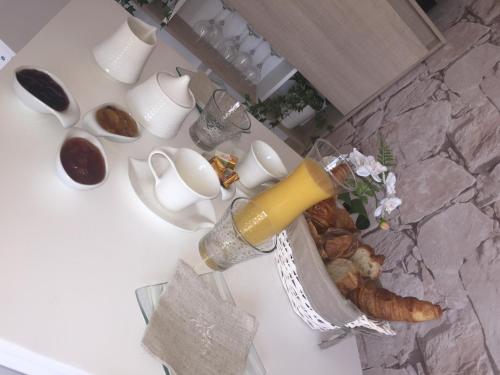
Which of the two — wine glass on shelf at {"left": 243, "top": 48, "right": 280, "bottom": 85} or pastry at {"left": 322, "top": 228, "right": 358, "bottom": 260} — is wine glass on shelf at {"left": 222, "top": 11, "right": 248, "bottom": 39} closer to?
wine glass on shelf at {"left": 243, "top": 48, "right": 280, "bottom": 85}

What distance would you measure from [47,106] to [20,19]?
37.8 inches

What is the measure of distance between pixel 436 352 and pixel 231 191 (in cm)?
107

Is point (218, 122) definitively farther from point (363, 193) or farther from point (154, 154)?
point (363, 193)

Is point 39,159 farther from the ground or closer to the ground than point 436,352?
farther from the ground

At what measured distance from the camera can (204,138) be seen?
1.08 metres

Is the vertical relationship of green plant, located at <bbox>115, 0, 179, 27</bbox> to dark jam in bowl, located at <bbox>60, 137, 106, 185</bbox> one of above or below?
above

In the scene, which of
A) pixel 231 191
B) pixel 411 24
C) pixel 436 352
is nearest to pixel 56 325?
pixel 231 191

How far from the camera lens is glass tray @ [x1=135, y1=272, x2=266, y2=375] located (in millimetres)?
692

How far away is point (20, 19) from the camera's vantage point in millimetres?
1521


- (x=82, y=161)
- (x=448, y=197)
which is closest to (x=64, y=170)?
(x=82, y=161)

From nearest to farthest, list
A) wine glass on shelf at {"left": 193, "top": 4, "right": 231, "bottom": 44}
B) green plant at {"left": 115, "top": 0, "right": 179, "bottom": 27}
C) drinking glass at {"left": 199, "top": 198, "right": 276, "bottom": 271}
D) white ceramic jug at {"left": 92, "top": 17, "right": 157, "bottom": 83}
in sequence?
1. drinking glass at {"left": 199, "top": 198, "right": 276, "bottom": 271}
2. white ceramic jug at {"left": 92, "top": 17, "right": 157, "bottom": 83}
3. green plant at {"left": 115, "top": 0, "right": 179, "bottom": 27}
4. wine glass on shelf at {"left": 193, "top": 4, "right": 231, "bottom": 44}

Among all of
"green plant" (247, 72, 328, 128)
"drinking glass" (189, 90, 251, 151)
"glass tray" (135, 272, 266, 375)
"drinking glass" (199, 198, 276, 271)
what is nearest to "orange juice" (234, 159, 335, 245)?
"drinking glass" (199, 198, 276, 271)

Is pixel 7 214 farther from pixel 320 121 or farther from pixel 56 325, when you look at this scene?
pixel 320 121

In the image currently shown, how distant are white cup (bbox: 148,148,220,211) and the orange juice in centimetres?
9
